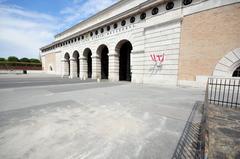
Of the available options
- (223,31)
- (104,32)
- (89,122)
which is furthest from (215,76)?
(104,32)

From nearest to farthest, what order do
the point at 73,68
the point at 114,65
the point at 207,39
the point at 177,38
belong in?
the point at 207,39 → the point at 177,38 → the point at 114,65 → the point at 73,68

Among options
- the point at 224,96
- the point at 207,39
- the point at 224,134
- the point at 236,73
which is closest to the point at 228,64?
the point at 236,73

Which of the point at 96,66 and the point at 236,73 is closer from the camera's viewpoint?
the point at 236,73

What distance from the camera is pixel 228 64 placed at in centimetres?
936

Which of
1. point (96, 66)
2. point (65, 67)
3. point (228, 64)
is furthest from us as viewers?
point (65, 67)

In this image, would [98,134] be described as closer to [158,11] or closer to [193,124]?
[193,124]

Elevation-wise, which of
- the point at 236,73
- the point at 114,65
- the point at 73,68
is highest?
the point at 114,65

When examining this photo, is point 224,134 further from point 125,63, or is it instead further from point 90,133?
point 125,63

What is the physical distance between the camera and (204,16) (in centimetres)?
1018

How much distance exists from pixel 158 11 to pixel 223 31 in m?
6.13

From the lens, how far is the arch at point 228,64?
9094 mm

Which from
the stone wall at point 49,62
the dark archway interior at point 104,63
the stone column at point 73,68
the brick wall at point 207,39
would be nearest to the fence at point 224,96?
the brick wall at point 207,39

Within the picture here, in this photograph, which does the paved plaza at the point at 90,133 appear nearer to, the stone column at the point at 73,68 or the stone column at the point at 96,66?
the stone column at the point at 96,66

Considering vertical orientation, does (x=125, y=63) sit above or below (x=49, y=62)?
below
